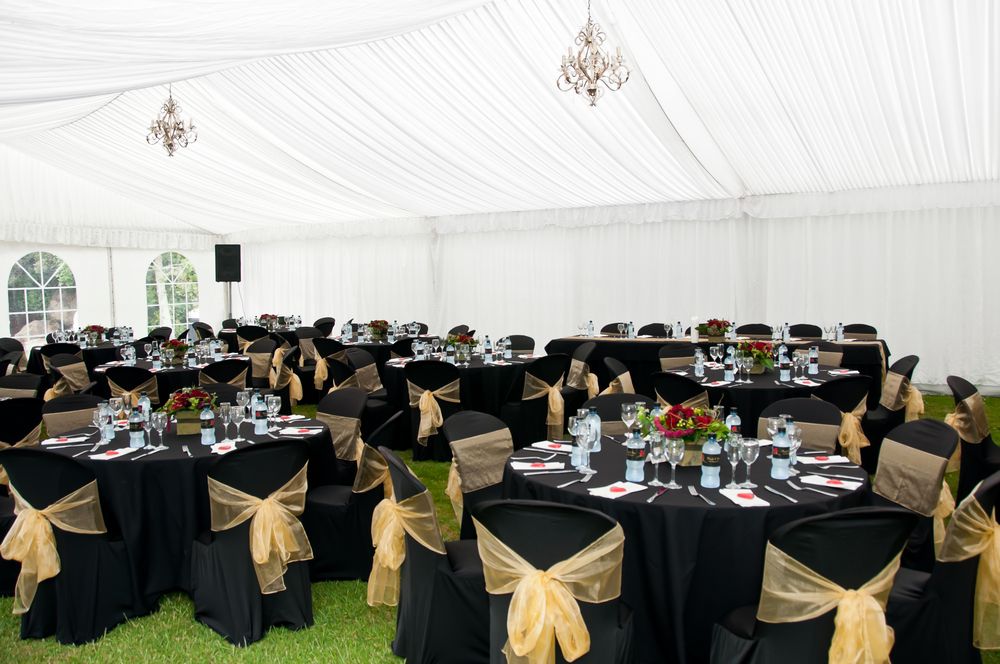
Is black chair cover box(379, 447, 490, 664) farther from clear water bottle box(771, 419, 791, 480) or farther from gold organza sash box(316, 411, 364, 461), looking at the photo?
gold organza sash box(316, 411, 364, 461)

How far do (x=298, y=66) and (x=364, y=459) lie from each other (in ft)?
19.3

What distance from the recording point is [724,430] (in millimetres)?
3631

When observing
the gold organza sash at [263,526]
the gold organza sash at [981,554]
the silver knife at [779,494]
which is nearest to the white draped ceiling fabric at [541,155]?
the gold organza sash at [263,526]

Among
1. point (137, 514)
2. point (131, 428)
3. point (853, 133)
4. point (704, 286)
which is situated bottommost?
point (137, 514)

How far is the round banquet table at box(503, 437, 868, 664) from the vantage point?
3.13 meters

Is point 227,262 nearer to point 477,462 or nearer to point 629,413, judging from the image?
point 477,462

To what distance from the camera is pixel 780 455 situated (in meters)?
3.63

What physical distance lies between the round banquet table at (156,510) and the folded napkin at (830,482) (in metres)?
3.10

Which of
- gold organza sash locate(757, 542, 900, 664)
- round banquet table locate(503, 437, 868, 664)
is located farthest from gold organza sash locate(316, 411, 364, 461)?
gold organza sash locate(757, 542, 900, 664)

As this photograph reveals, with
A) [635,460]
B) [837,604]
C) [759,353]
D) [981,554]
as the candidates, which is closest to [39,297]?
[759,353]

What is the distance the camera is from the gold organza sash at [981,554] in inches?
118

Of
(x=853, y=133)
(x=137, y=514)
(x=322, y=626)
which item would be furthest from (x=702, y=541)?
(x=853, y=133)

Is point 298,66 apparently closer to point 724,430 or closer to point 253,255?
point 724,430

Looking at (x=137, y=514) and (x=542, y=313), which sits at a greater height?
(x=542, y=313)
